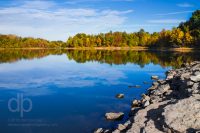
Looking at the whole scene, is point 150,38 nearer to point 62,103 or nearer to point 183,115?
point 62,103

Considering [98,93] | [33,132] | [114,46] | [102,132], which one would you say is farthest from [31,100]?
[114,46]

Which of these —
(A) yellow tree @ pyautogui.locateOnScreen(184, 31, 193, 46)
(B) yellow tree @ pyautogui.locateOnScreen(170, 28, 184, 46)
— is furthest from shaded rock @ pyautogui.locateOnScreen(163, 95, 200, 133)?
(B) yellow tree @ pyautogui.locateOnScreen(170, 28, 184, 46)

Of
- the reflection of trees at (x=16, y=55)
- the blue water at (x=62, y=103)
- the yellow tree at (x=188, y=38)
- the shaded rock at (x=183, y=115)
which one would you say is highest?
the yellow tree at (x=188, y=38)

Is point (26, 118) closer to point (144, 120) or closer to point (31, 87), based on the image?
point (144, 120)

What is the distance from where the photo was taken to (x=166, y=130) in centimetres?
1281

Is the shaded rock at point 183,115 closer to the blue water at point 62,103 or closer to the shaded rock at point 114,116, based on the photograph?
the blue water at point 62,103

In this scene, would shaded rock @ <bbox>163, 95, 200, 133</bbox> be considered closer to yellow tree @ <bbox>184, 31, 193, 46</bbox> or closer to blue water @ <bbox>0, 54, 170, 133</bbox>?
blue water @ <bbox>0, 54, 170, 133</bbox>

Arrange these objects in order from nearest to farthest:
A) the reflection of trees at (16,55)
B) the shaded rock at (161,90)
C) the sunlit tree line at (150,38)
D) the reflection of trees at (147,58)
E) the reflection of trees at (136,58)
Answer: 1. the shaded rock at (161,90)
2. the reflection of trees at (147,58)
3. the reflection of trees at (136,58)
4. the reflection of trees at (16,55)
5. the sunlit tree line at (150,38)

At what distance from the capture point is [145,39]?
508ft

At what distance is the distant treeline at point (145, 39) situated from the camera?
116m

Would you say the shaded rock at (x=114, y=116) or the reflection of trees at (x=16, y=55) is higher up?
the reflection of trees at (x=16, y=55)

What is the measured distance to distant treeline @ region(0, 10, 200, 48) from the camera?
116 m

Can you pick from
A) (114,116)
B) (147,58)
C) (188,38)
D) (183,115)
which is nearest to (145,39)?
(188,38)

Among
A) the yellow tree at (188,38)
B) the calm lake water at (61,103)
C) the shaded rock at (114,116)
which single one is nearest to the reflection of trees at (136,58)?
the yellow tree at (188,38)
